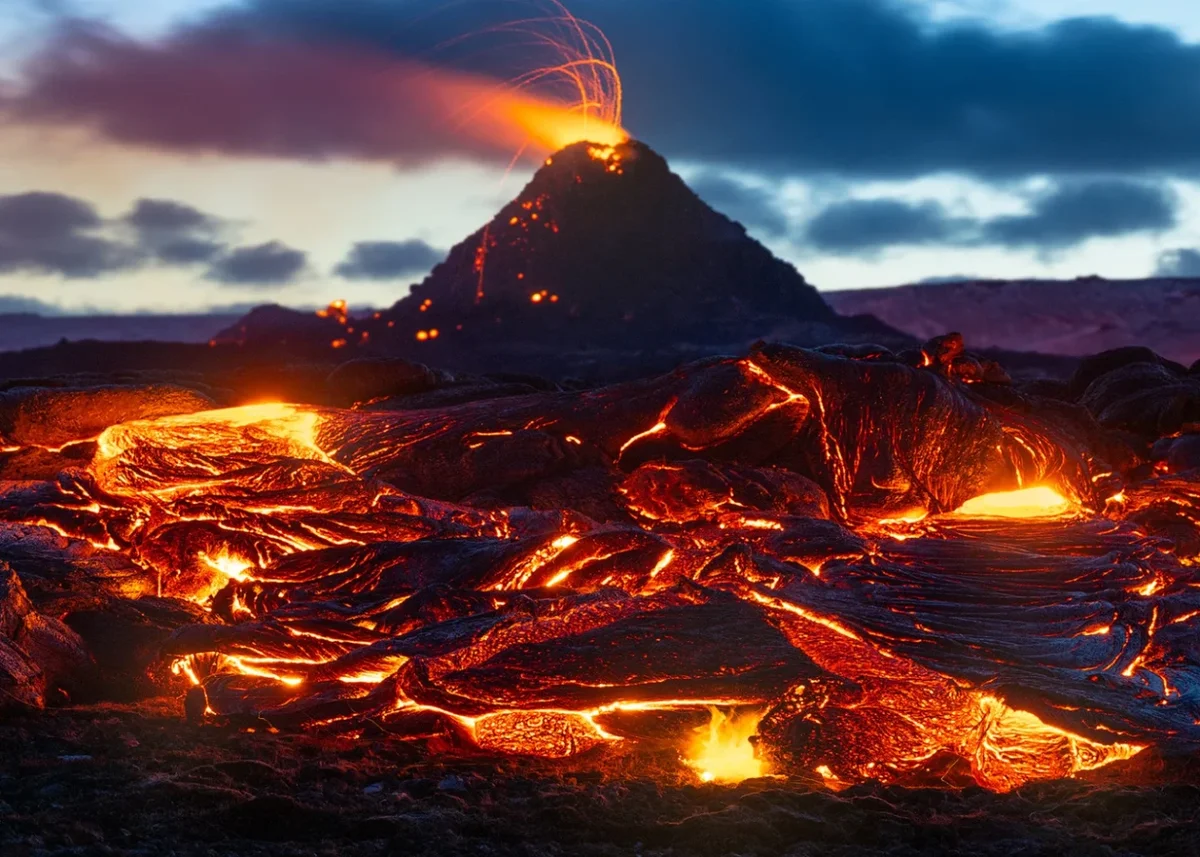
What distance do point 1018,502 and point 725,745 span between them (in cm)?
450

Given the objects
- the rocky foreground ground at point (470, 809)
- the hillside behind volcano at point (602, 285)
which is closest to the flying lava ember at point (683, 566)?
the rocky foreground ground at point (470, 809)

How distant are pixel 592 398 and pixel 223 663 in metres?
4.28

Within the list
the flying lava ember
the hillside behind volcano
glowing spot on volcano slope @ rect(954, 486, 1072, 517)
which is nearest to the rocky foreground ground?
the flying lava ember

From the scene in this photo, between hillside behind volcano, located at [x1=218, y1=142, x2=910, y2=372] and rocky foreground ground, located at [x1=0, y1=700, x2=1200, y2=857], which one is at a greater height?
hillside behind volcano, located at [x1=218, y1=142, x2=910, y2=372]

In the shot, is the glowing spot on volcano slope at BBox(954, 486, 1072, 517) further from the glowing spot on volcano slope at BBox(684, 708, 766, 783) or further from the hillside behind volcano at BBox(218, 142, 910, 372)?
the hillside behind volcano at BBox(218, 142, 910, 372)

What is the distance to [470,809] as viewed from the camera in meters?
7.36

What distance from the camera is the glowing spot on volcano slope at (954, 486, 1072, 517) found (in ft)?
39.1

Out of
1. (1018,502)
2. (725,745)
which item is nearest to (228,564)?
(725,745)

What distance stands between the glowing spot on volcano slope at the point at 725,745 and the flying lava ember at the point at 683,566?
0.06 feet

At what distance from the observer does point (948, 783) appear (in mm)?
8367

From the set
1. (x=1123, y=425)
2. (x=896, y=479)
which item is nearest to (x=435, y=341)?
(x=1123, y=425)

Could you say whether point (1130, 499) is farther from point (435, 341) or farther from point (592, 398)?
point (435, 341)

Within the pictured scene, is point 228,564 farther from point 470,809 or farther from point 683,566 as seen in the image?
point 470,809

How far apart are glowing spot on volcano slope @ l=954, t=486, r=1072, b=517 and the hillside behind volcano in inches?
2387
